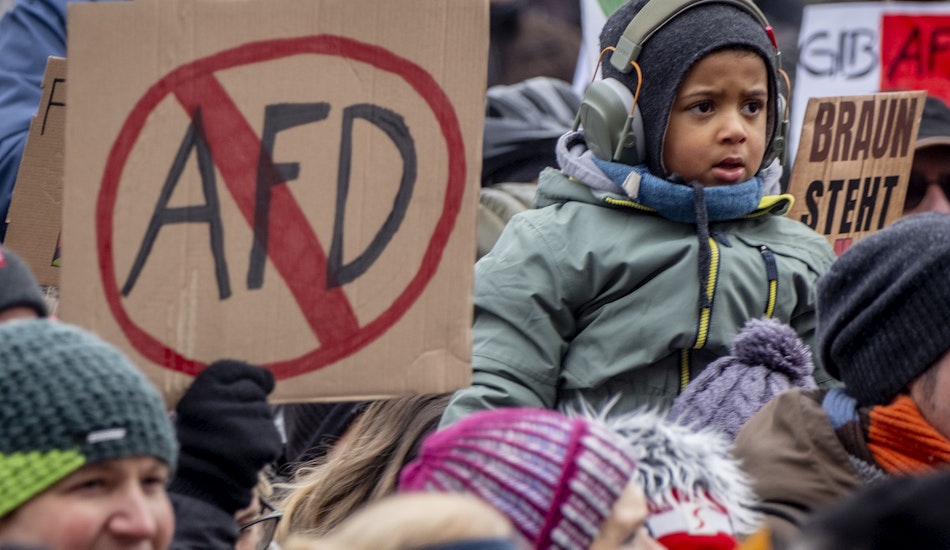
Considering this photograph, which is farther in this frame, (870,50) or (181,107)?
(870,50)

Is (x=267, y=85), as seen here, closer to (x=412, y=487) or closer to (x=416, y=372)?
(x=416, y=372)

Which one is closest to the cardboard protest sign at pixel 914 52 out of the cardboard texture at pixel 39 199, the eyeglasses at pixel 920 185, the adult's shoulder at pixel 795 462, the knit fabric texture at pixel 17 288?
the eyeglasses at pixel 920 185

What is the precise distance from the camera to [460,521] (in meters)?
1.96

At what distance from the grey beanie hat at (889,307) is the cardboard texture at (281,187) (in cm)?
71

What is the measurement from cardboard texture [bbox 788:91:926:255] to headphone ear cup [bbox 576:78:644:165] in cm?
85

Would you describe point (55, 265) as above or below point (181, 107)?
below

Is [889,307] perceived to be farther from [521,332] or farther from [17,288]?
[17,288]

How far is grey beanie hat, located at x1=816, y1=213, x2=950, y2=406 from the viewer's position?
2.83 metres

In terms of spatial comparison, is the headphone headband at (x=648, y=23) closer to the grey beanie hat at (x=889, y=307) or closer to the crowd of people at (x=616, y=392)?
the crowd of people at (x=616, y=392)

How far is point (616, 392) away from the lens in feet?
11.1

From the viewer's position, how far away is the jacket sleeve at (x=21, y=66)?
3988 millimetres

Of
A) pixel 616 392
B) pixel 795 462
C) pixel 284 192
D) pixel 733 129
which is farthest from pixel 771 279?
pixel 284 192

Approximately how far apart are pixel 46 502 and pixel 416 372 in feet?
2.41

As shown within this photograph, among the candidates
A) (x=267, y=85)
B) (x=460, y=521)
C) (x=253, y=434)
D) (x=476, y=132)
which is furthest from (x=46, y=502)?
(x=476, y=132)
